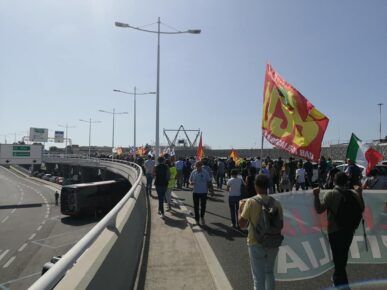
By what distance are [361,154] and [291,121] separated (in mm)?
5606

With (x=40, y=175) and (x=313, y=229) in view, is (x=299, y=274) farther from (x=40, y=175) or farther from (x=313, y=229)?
(x=40, y=175)

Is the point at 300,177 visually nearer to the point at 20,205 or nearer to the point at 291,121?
the point at 291,121

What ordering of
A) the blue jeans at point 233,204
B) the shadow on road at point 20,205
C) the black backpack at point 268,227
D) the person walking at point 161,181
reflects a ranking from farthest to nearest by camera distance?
the shadow on road at point 20,205 → the person walking at point 161,181 → the blue jeans at point 233,204 → the black backpack at point 268,227

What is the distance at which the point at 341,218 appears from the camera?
6270mm

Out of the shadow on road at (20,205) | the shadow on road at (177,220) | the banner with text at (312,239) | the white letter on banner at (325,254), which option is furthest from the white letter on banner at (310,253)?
the shadow on road at (20,205)

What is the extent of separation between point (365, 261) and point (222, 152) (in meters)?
81.1

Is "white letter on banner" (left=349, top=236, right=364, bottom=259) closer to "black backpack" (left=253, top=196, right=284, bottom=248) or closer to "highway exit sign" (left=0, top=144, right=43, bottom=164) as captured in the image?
"black backpack" (left=253, top=196, right=284, bottom=248)

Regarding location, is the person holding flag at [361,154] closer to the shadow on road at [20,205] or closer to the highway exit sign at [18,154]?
the shadow on road at [20,205]

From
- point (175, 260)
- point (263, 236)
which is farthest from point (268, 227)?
point (175, 260)

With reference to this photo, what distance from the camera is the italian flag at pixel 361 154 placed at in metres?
13.6

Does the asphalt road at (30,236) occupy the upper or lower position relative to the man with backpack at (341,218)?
lower

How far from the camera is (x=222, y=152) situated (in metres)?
88.2

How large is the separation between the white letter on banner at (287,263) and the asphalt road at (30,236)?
40.0ft

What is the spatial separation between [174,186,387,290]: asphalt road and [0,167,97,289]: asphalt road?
7.71m
